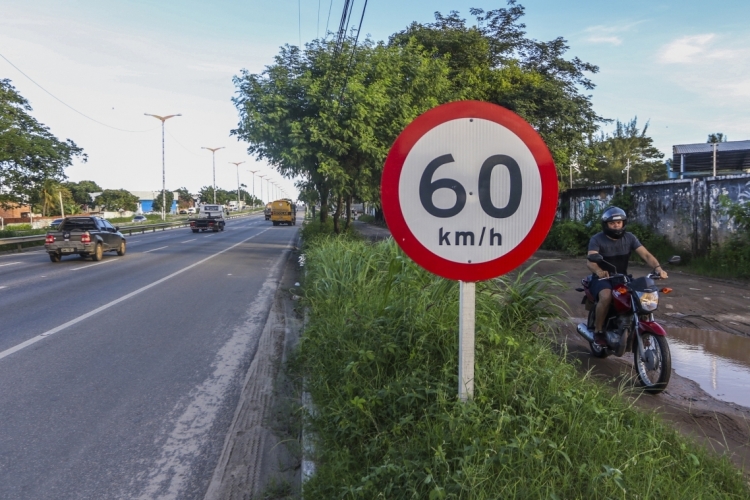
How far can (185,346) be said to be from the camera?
742cm

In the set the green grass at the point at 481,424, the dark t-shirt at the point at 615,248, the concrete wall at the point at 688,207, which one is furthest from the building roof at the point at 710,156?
the green grass at the point at 481,424

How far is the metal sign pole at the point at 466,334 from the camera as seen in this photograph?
2832 millimetres

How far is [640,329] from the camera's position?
5.31 meters

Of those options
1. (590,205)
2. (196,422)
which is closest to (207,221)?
(590,205)

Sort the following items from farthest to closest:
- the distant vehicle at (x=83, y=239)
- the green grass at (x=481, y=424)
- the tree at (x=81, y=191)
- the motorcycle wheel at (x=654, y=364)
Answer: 1. the tree at (x=81, y=191)
2. the distant vehicle at (x=83, y=239)
3. the motorcycle wheel at (x=654, y=364)
4. the green grass at (x=481, y=424)

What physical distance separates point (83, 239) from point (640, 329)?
17.6 metres

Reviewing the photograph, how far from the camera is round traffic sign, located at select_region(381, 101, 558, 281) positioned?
2.73 metres

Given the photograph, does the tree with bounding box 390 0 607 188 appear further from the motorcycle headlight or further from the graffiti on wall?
the motorcycle headlight

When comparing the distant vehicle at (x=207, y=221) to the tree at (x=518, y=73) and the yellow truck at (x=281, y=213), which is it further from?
the tree at (x=518, y=73)

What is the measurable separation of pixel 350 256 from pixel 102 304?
4695 mm

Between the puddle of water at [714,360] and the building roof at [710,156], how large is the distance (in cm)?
Answer: 1335

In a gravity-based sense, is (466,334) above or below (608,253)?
below

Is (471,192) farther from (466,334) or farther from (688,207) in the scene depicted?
(688,207)

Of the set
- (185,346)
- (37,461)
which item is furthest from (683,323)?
(37,461)
